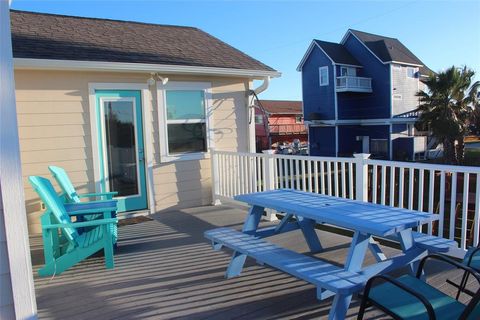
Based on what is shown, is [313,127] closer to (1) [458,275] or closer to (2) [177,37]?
(2) [177,37]

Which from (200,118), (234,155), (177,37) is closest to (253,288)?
(234,155)

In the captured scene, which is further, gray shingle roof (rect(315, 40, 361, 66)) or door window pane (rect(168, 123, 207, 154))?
gray shingle roof (rect(315, 40, 361, 66))

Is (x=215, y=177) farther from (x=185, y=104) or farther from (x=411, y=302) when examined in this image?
(x=411, y=302)

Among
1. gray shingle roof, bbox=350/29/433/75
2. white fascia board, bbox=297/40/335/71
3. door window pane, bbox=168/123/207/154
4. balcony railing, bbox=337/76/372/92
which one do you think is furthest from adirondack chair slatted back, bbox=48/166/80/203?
gray shingle roof, bbox=350/29/433/75

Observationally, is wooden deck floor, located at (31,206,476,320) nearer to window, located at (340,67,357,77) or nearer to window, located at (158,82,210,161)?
window, located at (158,82,210,161)

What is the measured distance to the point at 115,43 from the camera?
5887 millimetres

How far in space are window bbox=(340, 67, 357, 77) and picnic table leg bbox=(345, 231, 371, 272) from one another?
67.1ft

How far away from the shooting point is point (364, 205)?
9.96ft

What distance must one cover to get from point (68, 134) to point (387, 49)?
20.7 m

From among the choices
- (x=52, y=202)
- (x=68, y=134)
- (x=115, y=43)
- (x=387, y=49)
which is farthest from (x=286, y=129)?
(x=52, y=202)

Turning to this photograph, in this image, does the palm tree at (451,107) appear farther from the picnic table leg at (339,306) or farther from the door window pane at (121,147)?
the picnic table leg at (339,306)

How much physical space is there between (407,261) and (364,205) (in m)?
0.59

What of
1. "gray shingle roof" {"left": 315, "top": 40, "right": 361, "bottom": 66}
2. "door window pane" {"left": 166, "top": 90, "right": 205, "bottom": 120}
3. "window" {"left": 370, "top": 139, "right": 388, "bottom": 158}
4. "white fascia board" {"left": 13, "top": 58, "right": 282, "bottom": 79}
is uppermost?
"gray shingle roof" {"left": 315, "top": 40, "right": 361, "bottom": 66}

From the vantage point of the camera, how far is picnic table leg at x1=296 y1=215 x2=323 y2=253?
12.0ft
